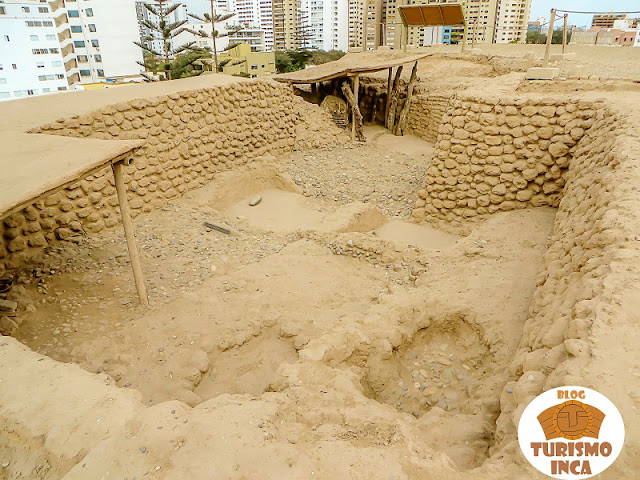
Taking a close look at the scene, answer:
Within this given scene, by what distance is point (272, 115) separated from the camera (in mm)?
9422

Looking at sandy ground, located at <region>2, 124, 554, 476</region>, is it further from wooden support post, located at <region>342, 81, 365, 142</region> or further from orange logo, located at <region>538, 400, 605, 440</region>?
wooden support post, located at <region>342, 81, 365, 142</region>

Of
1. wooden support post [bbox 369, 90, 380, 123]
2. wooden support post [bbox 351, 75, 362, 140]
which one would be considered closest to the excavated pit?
wooden support post [bbox 351, 75, 362, 140]

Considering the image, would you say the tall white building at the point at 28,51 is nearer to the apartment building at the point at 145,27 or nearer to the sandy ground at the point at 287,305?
Answer: the apartment building at the point at 145,27

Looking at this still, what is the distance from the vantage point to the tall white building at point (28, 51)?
24.4 m

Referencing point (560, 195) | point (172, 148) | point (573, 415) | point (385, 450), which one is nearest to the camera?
point (573, 415)

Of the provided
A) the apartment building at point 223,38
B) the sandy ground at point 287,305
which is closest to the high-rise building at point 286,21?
the apartment building at point 223,38

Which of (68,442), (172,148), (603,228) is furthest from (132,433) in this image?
(172,148)

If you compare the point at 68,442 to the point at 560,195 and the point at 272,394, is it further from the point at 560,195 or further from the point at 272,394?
the point at 560,195

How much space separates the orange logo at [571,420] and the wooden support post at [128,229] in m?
3.86

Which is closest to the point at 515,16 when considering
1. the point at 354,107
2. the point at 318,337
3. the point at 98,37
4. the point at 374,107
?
the point at 374,107

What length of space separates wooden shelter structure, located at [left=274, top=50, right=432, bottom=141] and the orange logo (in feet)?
32.9

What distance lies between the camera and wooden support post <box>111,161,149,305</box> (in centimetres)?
412

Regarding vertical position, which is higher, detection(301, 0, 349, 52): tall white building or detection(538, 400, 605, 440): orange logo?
detection(301, 0, 349, 52): tall white building

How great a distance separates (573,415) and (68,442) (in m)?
2.52
